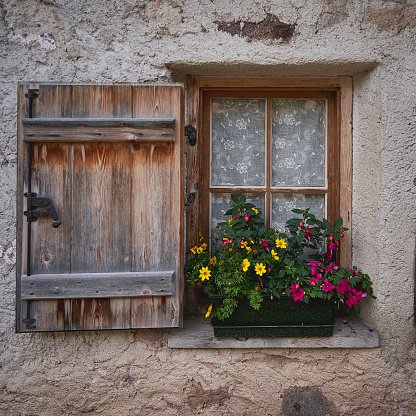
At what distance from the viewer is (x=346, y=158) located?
2.03m

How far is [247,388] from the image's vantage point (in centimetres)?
183

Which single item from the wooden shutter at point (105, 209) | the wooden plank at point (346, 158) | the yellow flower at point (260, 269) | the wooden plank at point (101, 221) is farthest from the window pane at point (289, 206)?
the wooden plank at point (101, 221)

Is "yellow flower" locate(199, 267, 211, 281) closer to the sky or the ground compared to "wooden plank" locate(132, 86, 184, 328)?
closer to the ground

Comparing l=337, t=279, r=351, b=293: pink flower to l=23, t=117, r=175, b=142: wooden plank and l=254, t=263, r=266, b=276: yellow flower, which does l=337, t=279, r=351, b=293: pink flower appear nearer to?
l=254, t=263, r=266, b=276: yellow flower

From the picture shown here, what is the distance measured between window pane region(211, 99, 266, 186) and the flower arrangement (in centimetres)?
29

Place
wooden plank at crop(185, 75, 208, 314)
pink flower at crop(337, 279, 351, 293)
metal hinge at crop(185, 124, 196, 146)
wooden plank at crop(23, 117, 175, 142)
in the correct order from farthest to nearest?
wooden plank at crop(185, 75, 208, 314) → metal hinge at crop(185, 124, 196, 146) → pink flower at crop(337, 279, 351, 293) → wooden plank at crop(23, 117, 175, 142)

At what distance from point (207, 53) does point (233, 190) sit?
→ 777 millimetres

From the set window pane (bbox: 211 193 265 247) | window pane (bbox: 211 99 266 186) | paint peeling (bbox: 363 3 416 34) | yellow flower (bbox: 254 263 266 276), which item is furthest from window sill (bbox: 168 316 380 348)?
paint peeling (bbox: 363 3 416 34)

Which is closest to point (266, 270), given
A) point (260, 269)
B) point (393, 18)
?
point (260, 269)

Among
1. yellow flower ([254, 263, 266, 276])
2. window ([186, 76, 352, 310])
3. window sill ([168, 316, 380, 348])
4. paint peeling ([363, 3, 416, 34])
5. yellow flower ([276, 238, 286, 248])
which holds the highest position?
paint peeling ([363, 3, 416, 34])

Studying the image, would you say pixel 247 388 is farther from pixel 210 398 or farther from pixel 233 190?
pixel 233 190

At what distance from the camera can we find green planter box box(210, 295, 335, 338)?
1.80 meters

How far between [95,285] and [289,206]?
119 cm

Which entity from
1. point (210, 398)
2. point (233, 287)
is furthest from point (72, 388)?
point (233, 287)
